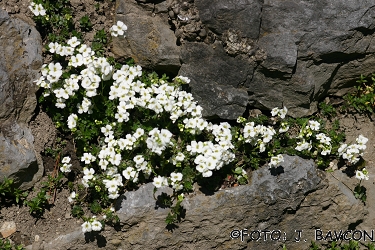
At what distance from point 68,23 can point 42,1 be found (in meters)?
0.40

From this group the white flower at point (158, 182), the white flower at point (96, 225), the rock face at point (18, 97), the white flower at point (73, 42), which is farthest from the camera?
the white flower at point (73, 42)

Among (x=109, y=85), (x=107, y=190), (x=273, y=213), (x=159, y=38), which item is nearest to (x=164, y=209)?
(x=107, y=190)

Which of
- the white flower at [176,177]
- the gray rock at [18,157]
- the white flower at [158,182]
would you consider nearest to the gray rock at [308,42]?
the white flower at [176,177]

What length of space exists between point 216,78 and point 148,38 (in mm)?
996

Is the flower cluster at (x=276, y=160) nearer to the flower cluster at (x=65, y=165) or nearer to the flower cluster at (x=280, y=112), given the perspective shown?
the flower cluster at (x=280, y=112)

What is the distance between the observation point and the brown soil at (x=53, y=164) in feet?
18.4

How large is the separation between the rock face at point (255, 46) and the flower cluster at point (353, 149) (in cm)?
67

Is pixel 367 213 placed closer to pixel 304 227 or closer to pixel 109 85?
pixel 304 227

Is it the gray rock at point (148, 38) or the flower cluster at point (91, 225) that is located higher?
the gray rock at point (148, 38)

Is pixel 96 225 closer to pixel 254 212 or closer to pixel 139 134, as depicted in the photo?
pixel 139 134

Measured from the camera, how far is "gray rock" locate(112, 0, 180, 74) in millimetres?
5879

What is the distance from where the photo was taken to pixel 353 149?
5.74 m

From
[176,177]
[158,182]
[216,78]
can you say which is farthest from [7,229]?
[216,78]

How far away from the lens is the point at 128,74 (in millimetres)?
5738
